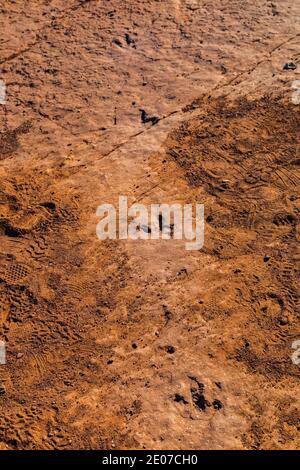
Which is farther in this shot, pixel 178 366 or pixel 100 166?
pixel 100 166

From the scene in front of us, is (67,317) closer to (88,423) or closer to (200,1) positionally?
(88,423)

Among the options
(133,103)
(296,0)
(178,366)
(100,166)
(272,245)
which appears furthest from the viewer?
(296,0)

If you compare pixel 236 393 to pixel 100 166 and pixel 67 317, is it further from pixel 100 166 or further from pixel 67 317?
pixel 100 166

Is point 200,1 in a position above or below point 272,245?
above

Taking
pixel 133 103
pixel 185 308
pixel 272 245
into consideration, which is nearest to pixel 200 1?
pixel 133 103
